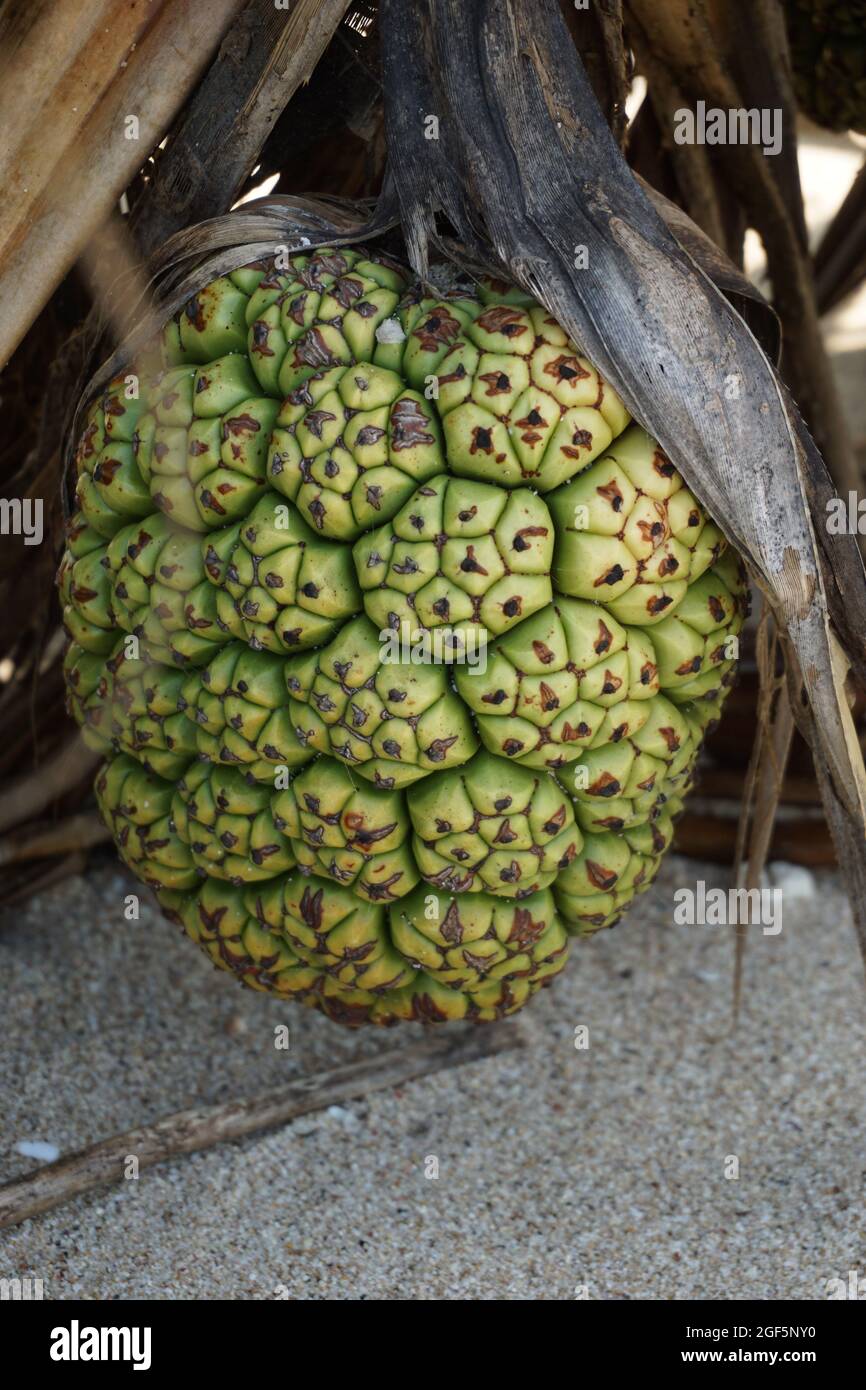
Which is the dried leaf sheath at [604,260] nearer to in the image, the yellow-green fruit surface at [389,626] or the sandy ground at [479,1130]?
the yellow-green fruit surface at [389,626]

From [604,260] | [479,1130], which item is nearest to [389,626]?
[604,260]

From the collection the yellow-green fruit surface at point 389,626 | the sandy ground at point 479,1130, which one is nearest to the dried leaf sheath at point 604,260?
the yellow-green fruit surface at point 389,626

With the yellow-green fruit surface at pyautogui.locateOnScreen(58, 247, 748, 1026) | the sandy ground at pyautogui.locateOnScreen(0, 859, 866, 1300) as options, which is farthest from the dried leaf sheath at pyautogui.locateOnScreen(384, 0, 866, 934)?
the sandy ground at pyautogui.locateOnScreen(0, 859, 866, 1300)

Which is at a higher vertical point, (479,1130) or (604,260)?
(604,260)

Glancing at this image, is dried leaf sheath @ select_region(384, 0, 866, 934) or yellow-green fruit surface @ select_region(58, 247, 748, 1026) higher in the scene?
dried leaf sheath @ select_region(384, 0, 866, 934)

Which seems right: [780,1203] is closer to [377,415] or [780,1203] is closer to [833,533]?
[833,533]

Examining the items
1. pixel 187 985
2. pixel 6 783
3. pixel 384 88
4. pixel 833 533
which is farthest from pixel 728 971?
pixel 384 88

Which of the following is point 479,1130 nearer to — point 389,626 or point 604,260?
point 389,626

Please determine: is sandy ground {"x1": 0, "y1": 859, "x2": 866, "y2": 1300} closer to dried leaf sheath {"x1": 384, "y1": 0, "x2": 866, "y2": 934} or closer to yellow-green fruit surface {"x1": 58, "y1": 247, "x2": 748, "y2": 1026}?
yellow-green fruit surface {"x1": 58, "y1": 247, "x2": 748, "y2": 1026}
